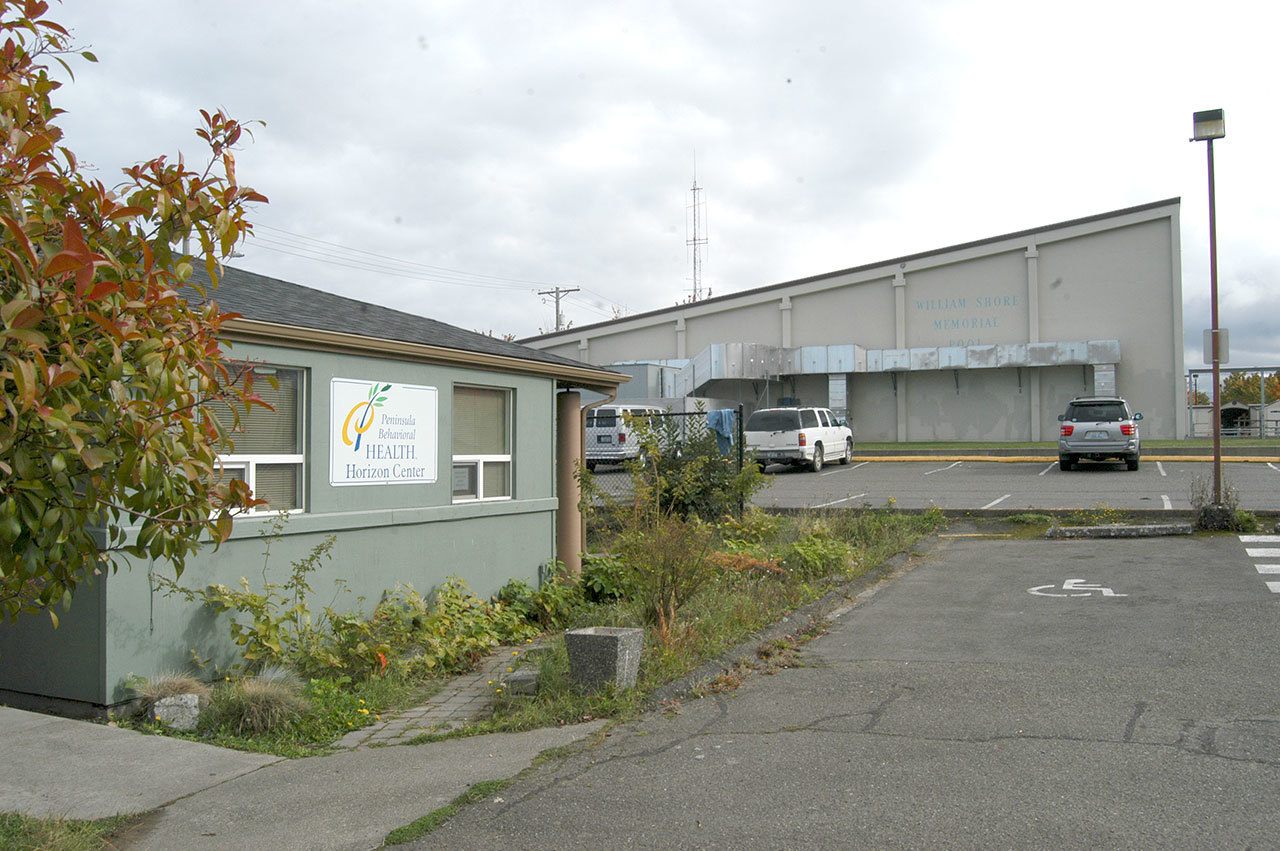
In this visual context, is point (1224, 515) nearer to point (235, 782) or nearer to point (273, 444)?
point (273, 444)

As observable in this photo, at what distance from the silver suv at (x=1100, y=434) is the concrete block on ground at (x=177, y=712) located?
23191mm

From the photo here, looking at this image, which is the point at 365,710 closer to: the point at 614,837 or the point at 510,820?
the point at 510,820

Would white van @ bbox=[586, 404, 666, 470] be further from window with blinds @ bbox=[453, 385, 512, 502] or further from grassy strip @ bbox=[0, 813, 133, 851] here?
grassy strip @ bbox=[0, 813, 133, 851]

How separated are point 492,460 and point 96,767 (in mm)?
5430

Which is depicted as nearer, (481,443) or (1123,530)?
(481,443)

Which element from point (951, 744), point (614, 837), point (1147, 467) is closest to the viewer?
point (614, 837)

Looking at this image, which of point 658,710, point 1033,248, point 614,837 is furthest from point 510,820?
point 1033,248

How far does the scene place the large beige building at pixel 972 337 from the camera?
3753 centimetres

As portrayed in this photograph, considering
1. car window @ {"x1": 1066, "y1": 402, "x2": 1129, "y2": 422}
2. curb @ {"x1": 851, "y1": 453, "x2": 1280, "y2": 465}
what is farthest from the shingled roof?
curb @ {"x1": 851, "y1": 453, "x2": 1280, "y2": 465}

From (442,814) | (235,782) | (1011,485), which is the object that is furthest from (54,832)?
(1011,485)

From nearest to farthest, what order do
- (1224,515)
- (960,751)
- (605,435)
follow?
(960,751) < (1224,515) < (605,435)

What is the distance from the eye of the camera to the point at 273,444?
8.45 metres

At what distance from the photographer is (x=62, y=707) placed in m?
7.18

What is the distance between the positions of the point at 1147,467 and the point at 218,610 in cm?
2497
